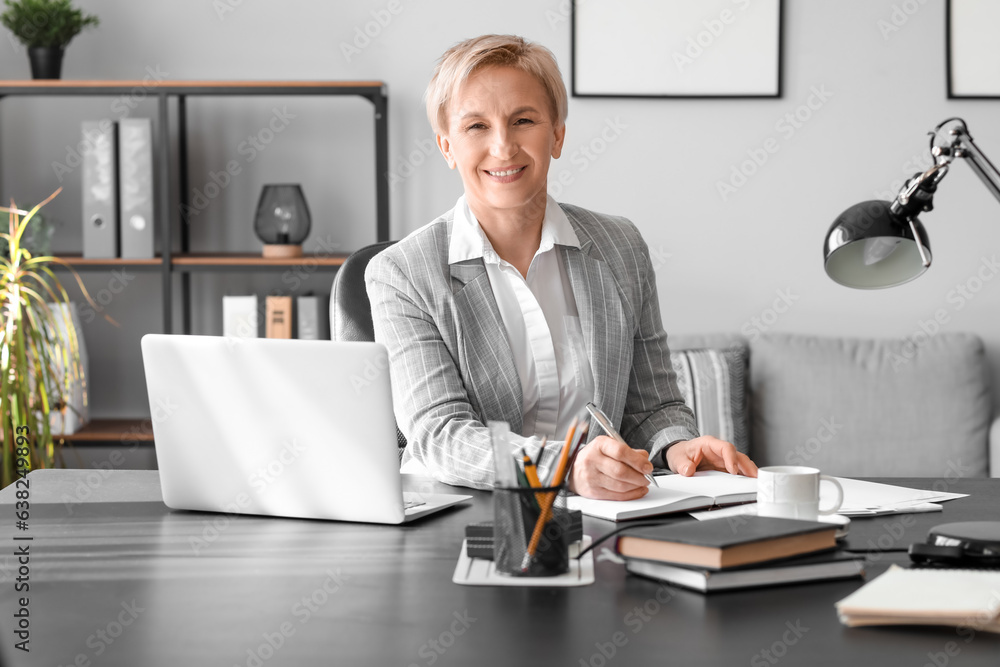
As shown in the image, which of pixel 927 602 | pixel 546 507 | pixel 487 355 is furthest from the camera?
pixel 487 355

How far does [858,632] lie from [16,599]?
731mm

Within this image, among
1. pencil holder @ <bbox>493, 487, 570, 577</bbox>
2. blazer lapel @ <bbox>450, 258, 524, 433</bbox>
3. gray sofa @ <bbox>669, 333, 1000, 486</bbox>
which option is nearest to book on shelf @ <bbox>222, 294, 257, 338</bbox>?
gray sofa @ <bbox>669, 333, 1000, 486</bbox>

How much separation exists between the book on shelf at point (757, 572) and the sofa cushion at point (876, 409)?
6.31 ft

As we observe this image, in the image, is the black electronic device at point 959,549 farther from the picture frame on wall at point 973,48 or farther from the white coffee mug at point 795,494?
the picture frame on wall at point 973,48

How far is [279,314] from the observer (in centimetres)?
280

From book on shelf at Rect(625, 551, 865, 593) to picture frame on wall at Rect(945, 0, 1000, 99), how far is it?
2.43 meters

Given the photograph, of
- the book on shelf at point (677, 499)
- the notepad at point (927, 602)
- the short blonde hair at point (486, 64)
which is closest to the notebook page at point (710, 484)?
the book on shelf at point (677, 499)

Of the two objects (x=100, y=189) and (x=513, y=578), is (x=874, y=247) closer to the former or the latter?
(x=513, y=578)

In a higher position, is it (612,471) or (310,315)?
(310,315)

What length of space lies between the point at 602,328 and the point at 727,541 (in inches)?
30.7

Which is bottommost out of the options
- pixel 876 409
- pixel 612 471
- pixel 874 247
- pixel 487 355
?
pixel 876 409

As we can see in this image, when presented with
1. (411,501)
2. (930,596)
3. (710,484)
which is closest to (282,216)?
(411,501)

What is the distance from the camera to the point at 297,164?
3020 millimetres

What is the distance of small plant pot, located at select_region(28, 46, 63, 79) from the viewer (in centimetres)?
280
